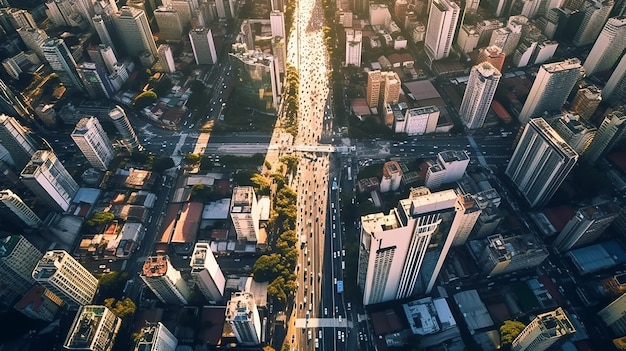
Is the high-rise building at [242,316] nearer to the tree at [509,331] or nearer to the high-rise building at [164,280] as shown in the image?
the high-rise building at [164,280]

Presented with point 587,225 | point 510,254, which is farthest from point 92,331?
point 587,225

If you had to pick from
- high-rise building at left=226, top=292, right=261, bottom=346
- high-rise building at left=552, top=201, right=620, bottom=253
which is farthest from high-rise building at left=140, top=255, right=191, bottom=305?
high-rise building at left=552, top=201, right=620, bottom=253

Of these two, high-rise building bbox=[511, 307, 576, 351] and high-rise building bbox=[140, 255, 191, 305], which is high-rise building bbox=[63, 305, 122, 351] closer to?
high-rise building bbox=[140, 255, 191, 305]

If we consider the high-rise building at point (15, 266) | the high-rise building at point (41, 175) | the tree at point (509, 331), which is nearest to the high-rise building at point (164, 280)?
the high-rise building at point (15, 266)

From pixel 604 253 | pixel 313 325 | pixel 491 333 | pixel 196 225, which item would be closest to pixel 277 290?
pixel 313 325

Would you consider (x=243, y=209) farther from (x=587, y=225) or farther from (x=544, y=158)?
(x=587, y=225)

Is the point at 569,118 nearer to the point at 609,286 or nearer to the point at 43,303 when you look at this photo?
the point at 609,286
